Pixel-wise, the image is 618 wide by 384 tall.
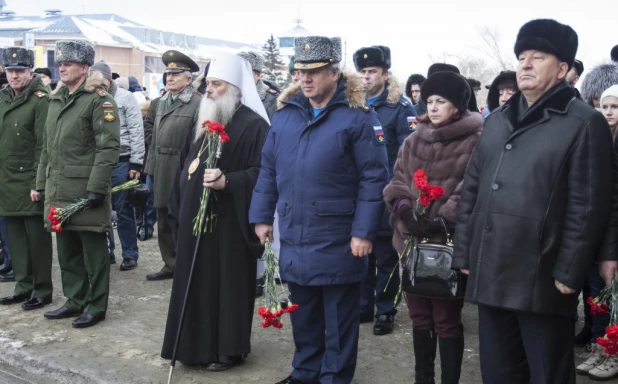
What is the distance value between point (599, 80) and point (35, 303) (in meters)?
5.10

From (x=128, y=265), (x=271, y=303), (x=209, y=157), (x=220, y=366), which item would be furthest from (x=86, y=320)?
(x=271, y=303)

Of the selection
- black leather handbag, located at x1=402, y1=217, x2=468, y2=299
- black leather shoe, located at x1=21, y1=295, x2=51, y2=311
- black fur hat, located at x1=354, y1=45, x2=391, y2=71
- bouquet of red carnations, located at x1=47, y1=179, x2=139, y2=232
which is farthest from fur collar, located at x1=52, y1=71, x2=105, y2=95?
black leather handbag, located at x1=402, y1=217, x2=468, y2=299

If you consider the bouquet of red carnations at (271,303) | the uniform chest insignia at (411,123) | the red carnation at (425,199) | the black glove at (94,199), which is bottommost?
the bouquet of red carnations at (271,303)

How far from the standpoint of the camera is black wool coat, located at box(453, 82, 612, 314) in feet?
11.8

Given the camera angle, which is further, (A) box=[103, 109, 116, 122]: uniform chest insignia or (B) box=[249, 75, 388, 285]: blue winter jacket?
(A) box=[103, 109, 116, 122]: uniform chest insignia

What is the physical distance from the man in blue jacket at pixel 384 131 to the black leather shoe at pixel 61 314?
8.15ft

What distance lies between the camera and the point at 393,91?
6.56m

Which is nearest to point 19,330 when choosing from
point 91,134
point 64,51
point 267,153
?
point 91,134

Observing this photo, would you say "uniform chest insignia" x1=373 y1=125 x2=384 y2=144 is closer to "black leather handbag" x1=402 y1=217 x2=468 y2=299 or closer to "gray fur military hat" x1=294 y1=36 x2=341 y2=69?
"gray fur military hat" x1=294 y1=36 x2=341 y2=69

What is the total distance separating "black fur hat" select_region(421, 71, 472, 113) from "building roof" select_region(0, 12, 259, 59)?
5425 cm

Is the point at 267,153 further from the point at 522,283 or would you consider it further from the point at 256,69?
the point at 256,69

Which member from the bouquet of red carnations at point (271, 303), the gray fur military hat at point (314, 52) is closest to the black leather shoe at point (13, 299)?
the bouquet of red carnations at point (271, 303)

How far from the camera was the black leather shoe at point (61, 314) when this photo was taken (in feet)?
22.1

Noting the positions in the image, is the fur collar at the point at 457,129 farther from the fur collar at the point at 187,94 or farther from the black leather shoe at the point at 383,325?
the fur collar at the point at 187,94
